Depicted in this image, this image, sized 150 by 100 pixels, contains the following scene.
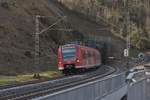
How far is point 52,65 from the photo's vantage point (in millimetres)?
80500

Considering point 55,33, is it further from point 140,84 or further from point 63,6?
point 140,84

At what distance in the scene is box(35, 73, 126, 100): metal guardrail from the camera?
15.4 metres

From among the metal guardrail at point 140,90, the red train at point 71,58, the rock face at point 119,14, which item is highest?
the rock face at point 119,14

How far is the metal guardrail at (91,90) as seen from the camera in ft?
50.5

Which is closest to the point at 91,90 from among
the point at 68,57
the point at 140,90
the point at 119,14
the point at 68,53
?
the point at 140,90

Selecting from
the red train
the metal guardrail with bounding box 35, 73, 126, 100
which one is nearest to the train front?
the red train

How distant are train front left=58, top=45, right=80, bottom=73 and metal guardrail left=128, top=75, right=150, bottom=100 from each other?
38257 millimetres

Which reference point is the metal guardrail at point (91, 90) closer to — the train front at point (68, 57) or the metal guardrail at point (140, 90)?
the metal guardrail at point (140, 90)

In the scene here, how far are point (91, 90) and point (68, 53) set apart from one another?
4299 centimetres

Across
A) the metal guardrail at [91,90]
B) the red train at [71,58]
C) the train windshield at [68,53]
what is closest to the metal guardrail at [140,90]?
the metal guardrail at [91,90]

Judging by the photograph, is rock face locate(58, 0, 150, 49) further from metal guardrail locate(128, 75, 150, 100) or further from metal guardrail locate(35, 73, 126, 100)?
metal guardrail locate(128, 75, 150, 100)

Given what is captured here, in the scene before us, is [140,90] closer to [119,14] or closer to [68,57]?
[68,57]

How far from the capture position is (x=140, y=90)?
75.3 ft

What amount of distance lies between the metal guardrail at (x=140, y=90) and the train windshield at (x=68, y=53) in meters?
38.5
